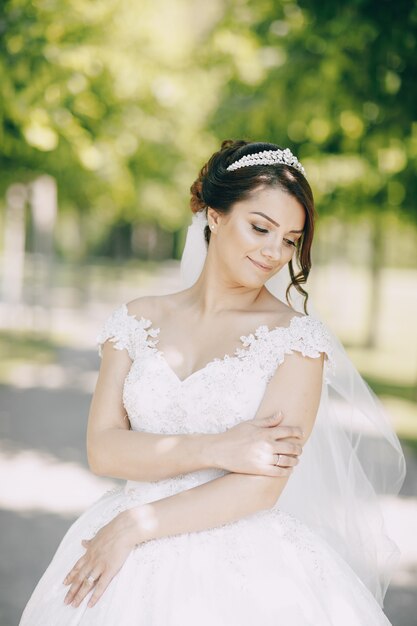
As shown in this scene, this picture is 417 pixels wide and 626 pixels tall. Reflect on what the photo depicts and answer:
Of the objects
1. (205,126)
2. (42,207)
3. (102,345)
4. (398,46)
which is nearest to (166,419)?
(102,345)

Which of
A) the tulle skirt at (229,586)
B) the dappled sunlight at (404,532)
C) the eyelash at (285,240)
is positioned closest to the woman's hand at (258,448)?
the tulle skirt at (229,586)

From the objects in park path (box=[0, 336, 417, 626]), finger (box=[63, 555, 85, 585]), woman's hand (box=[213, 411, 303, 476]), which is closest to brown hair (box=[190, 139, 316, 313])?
woman's hand (box=[213, 411, 303, 476])

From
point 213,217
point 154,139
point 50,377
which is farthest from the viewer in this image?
point 154,139

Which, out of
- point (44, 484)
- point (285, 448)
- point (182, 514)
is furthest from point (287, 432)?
point (44, 484)

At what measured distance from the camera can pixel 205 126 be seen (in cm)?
1316

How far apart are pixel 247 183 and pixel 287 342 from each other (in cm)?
59

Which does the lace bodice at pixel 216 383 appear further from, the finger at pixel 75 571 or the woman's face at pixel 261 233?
the finger at pixel 75 571

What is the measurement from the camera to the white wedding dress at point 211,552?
2.58m

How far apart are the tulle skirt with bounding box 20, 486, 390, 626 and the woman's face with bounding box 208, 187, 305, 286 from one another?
857mm

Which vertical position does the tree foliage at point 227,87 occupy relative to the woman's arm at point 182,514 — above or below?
above

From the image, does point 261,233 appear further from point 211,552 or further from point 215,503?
point 211,552

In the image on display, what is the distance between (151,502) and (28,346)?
14123 millimetres

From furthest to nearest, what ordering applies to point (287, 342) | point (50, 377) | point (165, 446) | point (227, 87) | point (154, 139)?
point (154, 139), point (50, 377), point (227, 87), point (287, 342), point (165, 446)

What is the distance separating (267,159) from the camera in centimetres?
303
